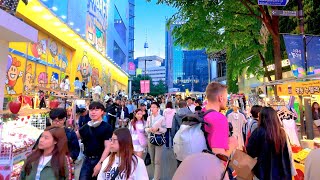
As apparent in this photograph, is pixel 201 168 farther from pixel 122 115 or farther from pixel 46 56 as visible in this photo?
pixel 46 56

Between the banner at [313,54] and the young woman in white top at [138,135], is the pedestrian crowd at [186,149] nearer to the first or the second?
the young woman in white top at [138,135]

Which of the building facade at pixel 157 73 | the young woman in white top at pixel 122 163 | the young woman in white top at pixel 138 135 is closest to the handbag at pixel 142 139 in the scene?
the young woman in white top at pixel 138 135

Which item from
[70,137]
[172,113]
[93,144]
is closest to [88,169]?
[93,144]

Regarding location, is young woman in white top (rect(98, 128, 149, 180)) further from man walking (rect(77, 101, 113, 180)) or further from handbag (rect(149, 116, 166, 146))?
handbag (rect(149, 116, 166, 146))

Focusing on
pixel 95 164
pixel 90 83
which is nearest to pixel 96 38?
pixel 90 83

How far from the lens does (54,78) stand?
587 inches

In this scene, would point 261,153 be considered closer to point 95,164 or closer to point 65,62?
point 95,164

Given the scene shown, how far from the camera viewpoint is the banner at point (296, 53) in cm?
805

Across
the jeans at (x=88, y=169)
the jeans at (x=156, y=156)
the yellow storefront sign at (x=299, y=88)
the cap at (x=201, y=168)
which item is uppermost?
the yellow storefront sign at (x=299, y=88)

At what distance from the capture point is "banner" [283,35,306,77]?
8047 mm

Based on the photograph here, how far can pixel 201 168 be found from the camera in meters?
1.39

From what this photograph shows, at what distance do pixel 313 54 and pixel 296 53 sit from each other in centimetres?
63

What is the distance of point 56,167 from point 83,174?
3.91ft

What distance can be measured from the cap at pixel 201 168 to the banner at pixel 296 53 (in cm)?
780
